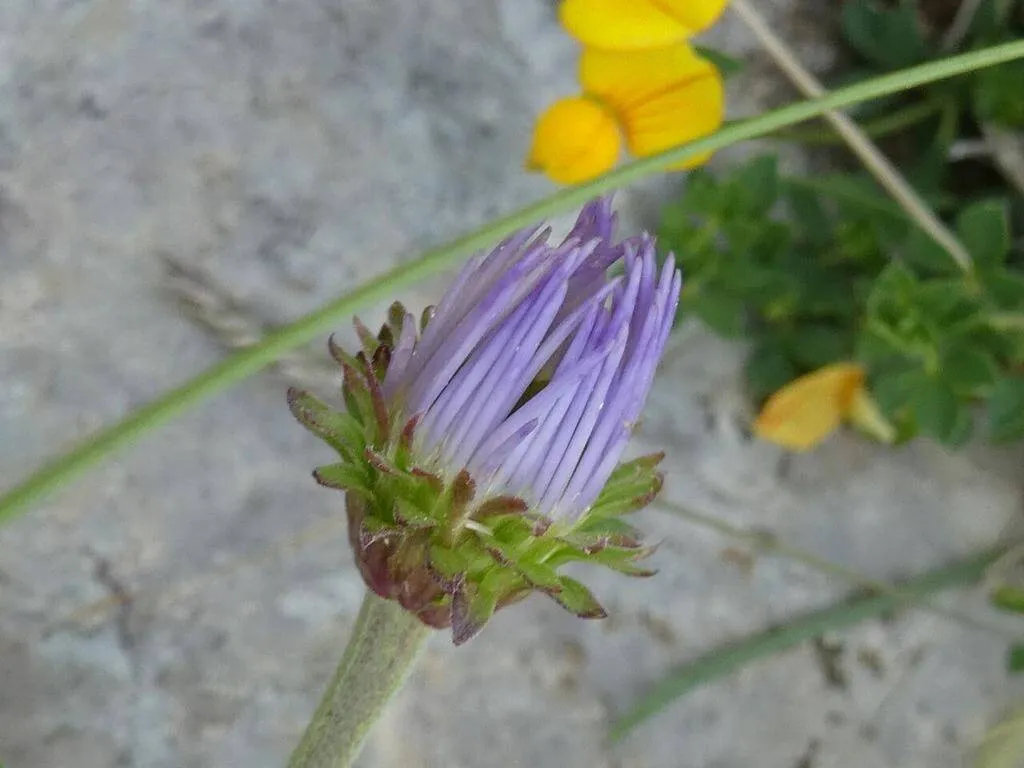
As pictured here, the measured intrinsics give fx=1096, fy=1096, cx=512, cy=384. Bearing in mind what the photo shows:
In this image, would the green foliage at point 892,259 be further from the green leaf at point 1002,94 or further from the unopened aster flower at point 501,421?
the unopened aster flower at point 501,421

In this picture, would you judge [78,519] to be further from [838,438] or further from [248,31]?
[838,438]

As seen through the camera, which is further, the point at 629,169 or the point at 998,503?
the point at 998,503

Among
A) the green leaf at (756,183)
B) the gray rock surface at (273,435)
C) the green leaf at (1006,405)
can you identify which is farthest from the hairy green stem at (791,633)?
the green leaf at (756,183)

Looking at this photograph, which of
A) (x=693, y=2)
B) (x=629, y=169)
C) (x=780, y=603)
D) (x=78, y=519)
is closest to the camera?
(x=629, y=169)

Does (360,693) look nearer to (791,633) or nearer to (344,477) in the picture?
(344,477)

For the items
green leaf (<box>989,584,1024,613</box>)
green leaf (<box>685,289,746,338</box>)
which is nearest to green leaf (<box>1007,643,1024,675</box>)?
green leaf (<box>989,584,1024,613</box>)

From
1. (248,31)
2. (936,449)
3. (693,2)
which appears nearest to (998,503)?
(936,449)
